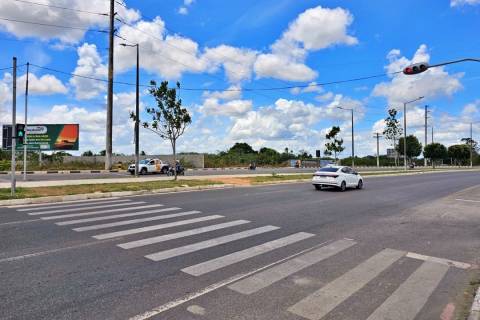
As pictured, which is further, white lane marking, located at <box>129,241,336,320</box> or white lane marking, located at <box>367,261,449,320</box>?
white lane marking, located at <box>367,261,449,320</box>

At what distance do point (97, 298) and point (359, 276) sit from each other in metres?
3.66

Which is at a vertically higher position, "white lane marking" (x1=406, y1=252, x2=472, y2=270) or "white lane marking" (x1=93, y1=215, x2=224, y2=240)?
"white lane marking" (x1=93, y1=215, x2=224, y2=240)

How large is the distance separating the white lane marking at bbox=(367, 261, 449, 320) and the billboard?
4517 cm

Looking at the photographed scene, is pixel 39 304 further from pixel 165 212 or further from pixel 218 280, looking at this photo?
pixel 165 212

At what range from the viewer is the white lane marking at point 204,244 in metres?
6.65

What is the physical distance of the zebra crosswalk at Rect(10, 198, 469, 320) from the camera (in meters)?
4.81

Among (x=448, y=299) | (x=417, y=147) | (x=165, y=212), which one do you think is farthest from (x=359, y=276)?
(x=417, y=147)

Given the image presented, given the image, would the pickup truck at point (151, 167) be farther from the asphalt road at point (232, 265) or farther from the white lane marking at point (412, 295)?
the white lane marking at point (412, 295)

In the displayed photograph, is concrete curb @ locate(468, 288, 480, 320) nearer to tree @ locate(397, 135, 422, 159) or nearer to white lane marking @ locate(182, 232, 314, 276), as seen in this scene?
white lane marking @ locate(182, 232, 314, 276)

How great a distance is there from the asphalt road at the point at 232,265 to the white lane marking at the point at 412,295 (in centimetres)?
2

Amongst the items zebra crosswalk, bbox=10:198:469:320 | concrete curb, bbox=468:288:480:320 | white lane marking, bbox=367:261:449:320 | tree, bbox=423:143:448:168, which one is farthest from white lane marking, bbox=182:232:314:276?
tree, bbox=423:143:448:168

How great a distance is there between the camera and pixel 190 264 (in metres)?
6.19

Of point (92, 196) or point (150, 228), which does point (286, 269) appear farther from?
point (92, 196)

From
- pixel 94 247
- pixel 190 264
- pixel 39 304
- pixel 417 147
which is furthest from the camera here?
pixel 417 147
